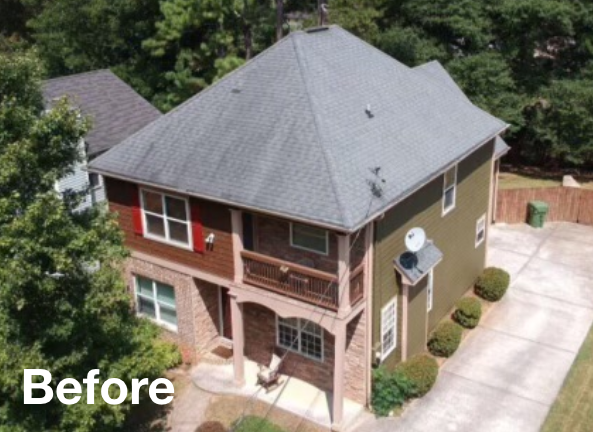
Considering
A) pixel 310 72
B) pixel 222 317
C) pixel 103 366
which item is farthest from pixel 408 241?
pixel 103 366

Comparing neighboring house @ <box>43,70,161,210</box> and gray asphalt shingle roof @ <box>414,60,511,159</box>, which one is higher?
gray asphalt shingle roof @ <box>414,60,511,159</box>

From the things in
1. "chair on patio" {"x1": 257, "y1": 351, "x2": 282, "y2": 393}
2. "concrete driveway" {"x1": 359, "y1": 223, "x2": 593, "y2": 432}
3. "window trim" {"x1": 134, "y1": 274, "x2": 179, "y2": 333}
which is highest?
"window trim" {"x1": 134, "y1": 274, "x2": 179, "y2": 333}

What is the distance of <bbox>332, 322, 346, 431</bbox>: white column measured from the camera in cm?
1659

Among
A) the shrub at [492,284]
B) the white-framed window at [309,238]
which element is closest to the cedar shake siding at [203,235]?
the white-framed window at [309,238]

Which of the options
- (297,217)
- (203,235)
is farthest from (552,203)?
(297,217)

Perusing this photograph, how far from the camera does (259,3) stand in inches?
1481

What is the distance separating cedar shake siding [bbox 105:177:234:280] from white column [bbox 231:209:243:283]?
27 cm

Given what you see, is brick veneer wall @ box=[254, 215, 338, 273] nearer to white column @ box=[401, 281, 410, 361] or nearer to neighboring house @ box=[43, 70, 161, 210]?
white column @ box=[401, 281, 410, 361]

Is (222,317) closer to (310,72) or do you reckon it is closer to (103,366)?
(103,366)

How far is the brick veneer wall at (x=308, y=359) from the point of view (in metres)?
17.9

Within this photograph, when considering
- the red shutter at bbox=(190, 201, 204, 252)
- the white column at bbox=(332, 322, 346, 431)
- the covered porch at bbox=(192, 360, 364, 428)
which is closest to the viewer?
the white column at bbox=(332, 322, 346, 431)

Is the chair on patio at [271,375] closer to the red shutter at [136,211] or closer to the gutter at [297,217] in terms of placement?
the gutter at [297,217]

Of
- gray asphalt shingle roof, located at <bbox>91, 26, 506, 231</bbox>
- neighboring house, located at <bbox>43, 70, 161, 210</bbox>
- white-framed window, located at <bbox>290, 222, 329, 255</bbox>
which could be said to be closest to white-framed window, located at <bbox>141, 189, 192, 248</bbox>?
gray asphalt shingle roof, located at <bbox>91, 26, 506, 231</bbox>

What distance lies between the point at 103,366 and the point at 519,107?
26.3m
